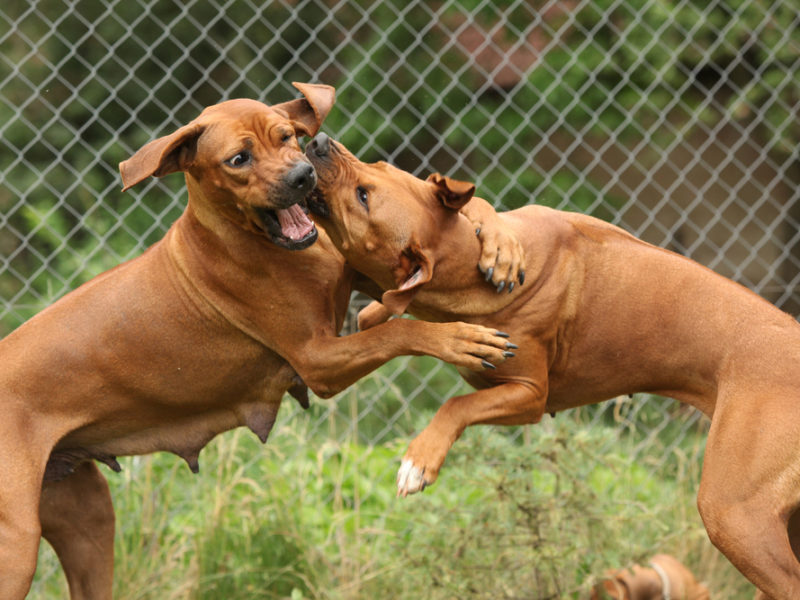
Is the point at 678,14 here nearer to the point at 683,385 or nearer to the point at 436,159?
the point at 436,159

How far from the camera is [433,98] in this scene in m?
6.58

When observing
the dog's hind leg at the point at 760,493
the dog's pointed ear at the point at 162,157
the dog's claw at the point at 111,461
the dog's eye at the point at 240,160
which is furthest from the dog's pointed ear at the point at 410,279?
the dog's claw at the point at 111,461

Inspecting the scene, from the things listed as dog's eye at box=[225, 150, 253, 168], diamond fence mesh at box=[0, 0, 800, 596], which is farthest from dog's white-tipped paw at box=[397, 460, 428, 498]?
diamond fence mesh at box=[0, 0, 800, 596]

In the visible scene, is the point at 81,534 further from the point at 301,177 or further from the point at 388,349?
the point at 301,177

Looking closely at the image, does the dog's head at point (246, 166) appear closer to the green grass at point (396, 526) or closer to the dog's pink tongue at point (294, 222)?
the dog's pink tongue at point (294, 222)

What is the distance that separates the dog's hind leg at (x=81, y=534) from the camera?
4047 mm

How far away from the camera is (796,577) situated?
10.8 feet

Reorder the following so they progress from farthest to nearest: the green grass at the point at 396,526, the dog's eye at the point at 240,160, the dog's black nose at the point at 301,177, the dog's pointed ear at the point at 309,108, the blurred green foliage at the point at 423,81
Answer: the blurred green foliage at the point at 423,81 < the green grass at the point at 396,526 < the dog's pointed ear at the point at 309,108 < the dog's eye at the point at 240,160 < the dog's black nose at the point at 301,177

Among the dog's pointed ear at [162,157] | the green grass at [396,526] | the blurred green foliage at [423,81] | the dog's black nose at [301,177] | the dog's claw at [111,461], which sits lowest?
the green grass at [396,526]

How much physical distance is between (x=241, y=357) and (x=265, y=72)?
3.51 metres

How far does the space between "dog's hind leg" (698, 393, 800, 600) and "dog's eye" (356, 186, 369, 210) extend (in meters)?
1.26

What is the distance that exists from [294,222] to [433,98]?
3.35m

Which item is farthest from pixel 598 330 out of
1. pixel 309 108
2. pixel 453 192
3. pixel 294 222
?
Answer: pixel 309 108

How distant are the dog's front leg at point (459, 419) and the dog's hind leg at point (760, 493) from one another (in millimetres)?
581
